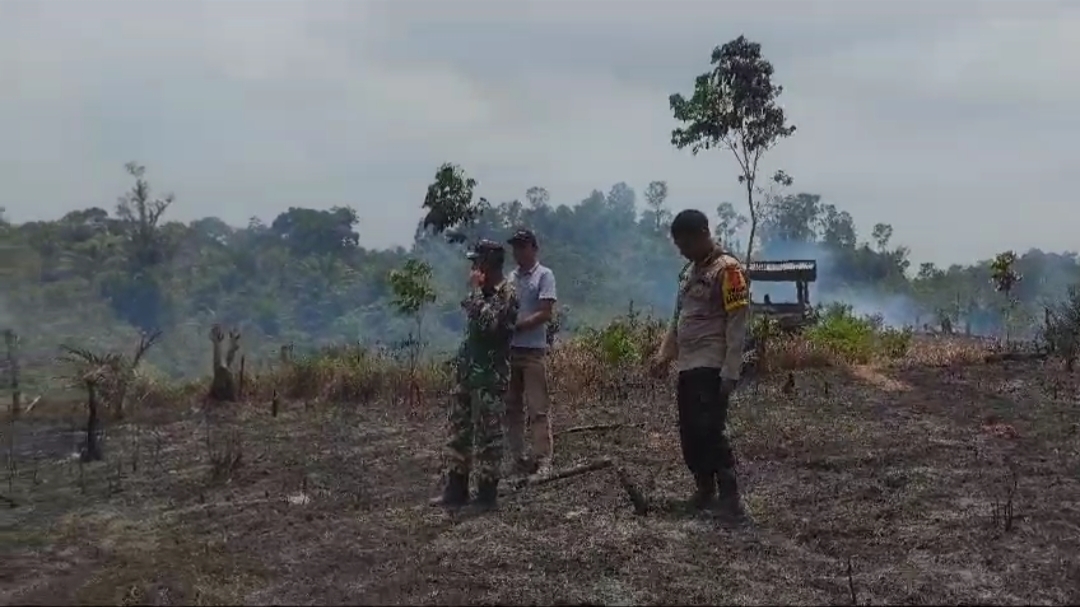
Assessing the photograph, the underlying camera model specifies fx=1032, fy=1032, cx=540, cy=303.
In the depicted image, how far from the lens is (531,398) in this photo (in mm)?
6949

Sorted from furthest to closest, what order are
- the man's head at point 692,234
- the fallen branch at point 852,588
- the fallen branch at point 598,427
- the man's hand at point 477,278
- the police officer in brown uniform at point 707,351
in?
the fallen branch at point 598,427, the man's hand at point 477,278, the man's head at point 692,234, the police officer in brown uniform at point 707,351, the fallen branch at point 852,588

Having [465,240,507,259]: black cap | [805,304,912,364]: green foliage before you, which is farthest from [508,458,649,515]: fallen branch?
[805,304,912,364]: green foliage

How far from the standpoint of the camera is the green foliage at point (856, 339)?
46.6 ft

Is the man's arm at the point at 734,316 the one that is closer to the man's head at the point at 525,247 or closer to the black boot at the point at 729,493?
the black boot at the point at 729,493

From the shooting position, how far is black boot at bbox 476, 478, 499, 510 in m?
6.07

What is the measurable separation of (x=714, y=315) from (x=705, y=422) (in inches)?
23.8

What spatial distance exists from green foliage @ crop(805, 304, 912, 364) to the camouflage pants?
882 cm

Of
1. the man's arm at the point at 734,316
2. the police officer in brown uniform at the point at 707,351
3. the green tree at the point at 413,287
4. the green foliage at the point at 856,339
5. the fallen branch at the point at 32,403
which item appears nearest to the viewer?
Answer: the man's arm at the point at 734,316

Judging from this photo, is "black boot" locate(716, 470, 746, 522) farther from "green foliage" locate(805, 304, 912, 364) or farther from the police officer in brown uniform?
"green foliage" locate(805, 304, 912, 364)

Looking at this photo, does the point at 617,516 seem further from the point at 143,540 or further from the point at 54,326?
the point at 54,326

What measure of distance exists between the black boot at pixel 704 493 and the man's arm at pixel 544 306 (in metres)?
1.44

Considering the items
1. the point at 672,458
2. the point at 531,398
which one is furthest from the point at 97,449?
the point at 672,458

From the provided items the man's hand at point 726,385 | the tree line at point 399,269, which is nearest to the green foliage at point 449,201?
the tree line at point 399,269

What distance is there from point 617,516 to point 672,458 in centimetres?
186
